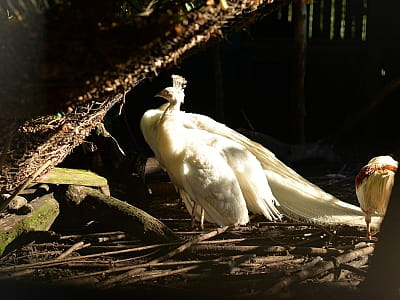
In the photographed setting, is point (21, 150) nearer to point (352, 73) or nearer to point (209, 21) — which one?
point (209, 21)

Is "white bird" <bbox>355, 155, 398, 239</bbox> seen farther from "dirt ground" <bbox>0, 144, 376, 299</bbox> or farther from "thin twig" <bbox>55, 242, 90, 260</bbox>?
"thin twig" <bbox>55, 242, 90, 260</bbox>

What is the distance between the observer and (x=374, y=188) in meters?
3.65

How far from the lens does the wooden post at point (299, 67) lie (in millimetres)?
5719

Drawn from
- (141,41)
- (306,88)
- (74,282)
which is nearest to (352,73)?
(306,88)

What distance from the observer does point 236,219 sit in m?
3.82

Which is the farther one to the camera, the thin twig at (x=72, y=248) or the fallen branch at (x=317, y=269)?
the thin twig at (x=72, y=248)

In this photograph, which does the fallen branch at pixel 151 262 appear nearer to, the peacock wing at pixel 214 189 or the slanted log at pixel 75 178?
the peacock wing at pixel 214 189

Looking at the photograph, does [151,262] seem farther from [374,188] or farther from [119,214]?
[374,188]

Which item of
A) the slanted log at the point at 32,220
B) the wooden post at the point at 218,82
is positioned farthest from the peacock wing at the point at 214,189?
the wooden post at the point at 218,82

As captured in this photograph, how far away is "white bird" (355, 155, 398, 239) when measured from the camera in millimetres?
3609

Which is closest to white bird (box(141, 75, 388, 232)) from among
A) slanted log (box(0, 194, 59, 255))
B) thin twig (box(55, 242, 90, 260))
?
slanted log (box(0, 194, 59, 255))

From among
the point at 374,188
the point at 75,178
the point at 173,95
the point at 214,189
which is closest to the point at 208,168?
the point at 214,189

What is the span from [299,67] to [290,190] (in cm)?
199

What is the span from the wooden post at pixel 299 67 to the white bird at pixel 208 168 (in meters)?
1.82
